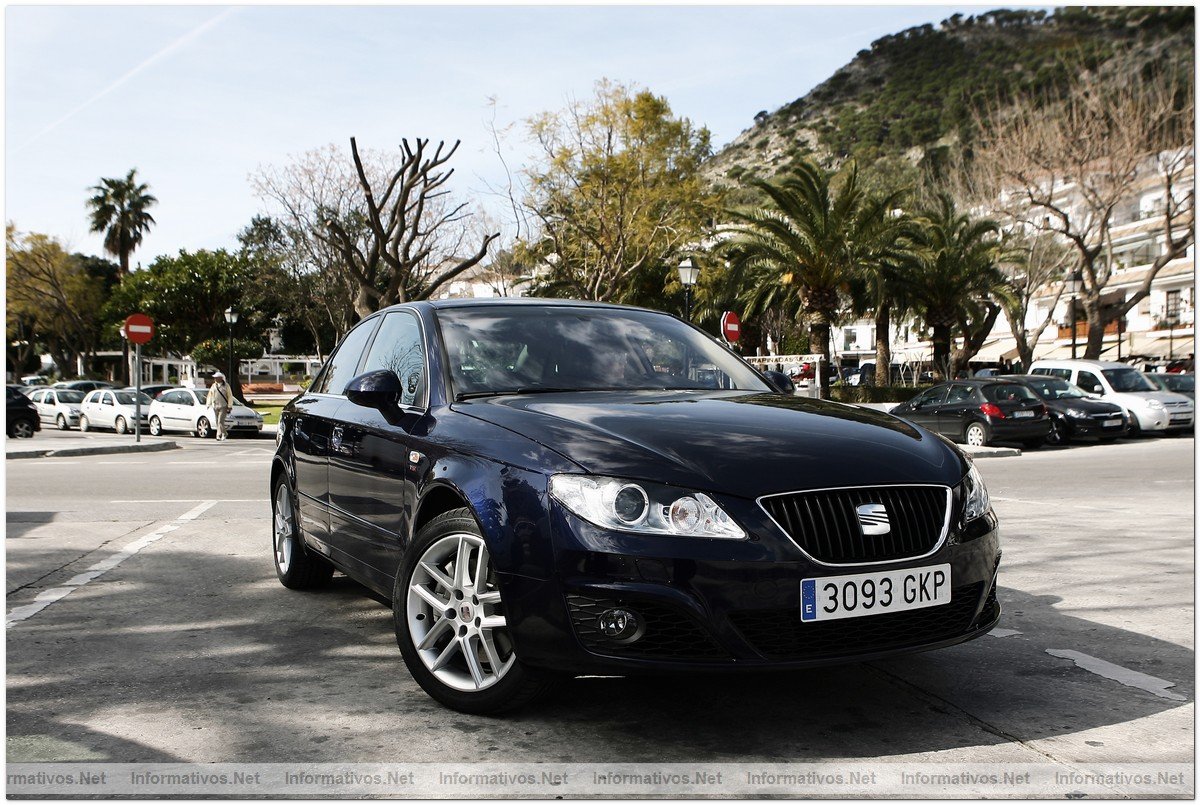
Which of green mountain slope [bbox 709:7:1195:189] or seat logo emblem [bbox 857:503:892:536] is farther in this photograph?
green mountain slope [bbox 709:7:1195:189]

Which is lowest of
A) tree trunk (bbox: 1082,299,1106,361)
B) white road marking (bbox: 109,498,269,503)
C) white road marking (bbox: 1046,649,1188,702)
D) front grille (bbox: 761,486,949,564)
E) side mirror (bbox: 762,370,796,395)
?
white road marking (bbox: 109,498,269,503)

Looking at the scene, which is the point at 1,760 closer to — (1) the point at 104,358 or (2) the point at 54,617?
(2) the point at 54,617

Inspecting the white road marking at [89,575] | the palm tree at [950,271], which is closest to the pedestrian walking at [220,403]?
the white road marking at [89,575]

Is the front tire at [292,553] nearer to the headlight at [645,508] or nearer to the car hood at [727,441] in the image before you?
the car hood at [727,441]

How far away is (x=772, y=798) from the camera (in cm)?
313

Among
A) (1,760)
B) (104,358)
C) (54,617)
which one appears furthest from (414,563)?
(104,358)

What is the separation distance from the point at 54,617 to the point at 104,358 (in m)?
81.3

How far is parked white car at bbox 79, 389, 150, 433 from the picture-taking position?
3291 centimetres

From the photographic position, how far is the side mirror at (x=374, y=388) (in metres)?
4.60

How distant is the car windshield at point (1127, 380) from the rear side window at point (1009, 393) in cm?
457

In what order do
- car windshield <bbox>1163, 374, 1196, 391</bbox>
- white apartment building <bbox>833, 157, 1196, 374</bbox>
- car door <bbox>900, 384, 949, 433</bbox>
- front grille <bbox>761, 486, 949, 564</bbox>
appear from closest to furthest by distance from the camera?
1. front grille <bbox>761, 486, 949, 564</bbox>
2. car door <bbox>900, 384, 949, 433</bbox>
3. car windshield <bbox>1163, 374, 1196, 391</bbox>
4. white apartment building <bbox>833, 157, 1196, 374</bbox>

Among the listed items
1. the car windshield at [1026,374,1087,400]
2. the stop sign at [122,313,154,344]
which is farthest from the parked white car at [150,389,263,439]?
the car windshield at [1026,374,1087,400]

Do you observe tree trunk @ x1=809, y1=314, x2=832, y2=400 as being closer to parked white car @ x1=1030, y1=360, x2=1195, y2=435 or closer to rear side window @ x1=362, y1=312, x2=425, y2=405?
parked white car @ x1=1030, y1=360, x2=1195, y2=435

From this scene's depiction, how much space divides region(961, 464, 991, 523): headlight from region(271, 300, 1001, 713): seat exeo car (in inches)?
0.4
